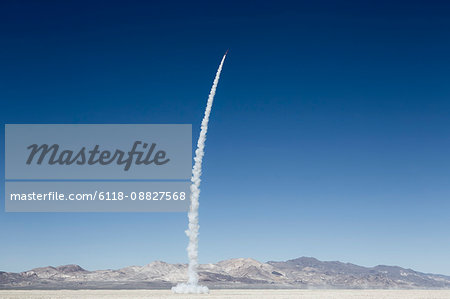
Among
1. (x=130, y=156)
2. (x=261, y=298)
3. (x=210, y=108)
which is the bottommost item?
(x=261, y=298)

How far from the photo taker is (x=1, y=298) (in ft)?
336

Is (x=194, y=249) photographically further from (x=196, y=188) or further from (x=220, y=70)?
(x=220, y=70)

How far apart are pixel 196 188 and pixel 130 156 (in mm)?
22369

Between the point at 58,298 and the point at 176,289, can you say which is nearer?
the point at 58,298

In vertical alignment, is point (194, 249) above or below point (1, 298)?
above

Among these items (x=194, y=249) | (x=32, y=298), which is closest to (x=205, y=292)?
(x=194, y=249)

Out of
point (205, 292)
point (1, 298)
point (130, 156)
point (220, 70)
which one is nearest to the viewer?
point (130, 156)

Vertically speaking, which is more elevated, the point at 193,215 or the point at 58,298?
the point at 193,215

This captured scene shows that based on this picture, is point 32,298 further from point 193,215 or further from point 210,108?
point 210,108

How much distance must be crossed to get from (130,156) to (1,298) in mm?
45321

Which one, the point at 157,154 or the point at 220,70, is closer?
the point at 157,154

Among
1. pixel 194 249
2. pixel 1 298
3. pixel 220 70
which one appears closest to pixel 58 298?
pixel 1 298

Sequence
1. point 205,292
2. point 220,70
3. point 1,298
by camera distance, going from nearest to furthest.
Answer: point 220,70 → point 1,298 → point 205,292

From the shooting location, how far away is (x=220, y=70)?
94.6 meters
